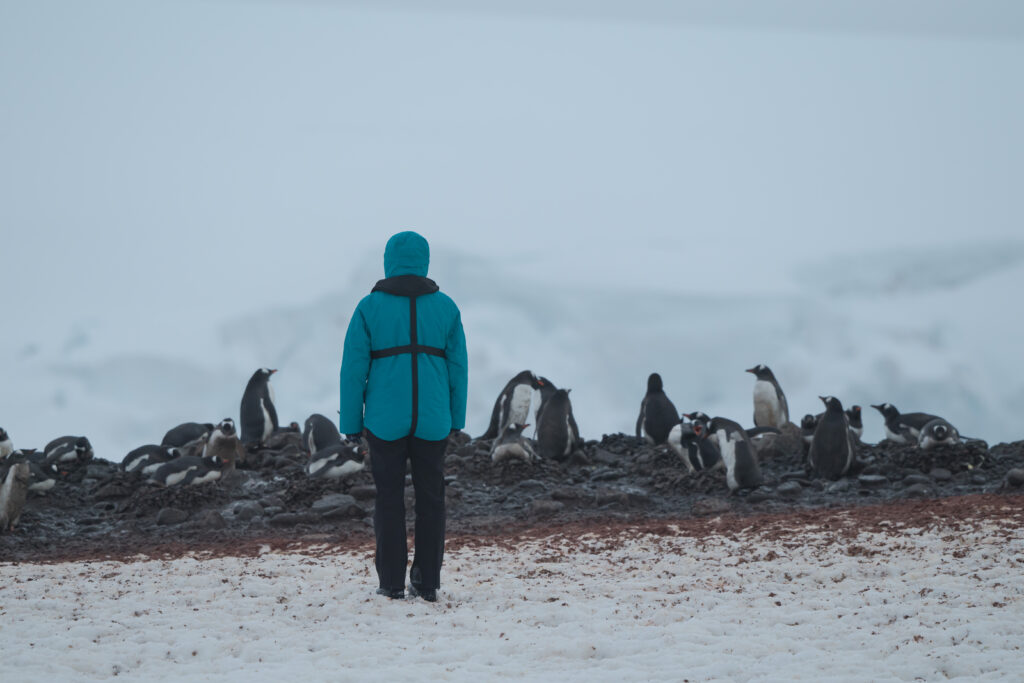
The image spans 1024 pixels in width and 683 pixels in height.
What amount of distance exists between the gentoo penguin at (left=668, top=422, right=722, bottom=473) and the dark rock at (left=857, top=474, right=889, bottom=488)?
1.56m

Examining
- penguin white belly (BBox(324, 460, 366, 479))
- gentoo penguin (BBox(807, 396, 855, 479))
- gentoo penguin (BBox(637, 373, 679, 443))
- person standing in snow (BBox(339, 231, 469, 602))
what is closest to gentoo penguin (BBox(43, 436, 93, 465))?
penguin white belly (BBox(324, 460, 366, 479))

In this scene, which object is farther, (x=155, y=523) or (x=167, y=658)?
(x=155, y=523)

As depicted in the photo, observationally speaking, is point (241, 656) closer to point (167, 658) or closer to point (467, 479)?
point (167, 658)

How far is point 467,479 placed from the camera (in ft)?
39.3

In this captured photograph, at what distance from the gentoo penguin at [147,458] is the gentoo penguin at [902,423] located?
9332 mm

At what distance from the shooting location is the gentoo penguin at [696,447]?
1175cm

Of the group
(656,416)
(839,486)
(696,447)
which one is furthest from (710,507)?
(656,416)

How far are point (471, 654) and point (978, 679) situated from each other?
2.34 meters

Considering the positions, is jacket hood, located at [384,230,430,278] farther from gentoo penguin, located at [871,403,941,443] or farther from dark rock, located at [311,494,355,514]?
gentoo penguin, located at [871,403,941,443]

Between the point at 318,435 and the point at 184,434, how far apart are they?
6.16 ft

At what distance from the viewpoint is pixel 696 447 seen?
11.8 meters

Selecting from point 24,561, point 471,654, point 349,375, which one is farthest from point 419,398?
point 24,561

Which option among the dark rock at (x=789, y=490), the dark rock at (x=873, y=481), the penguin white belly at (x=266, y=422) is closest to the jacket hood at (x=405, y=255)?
the dark rock at (x=789, y=490)

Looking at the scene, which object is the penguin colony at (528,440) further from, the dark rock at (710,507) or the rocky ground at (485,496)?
the dark rock at (710,507)
